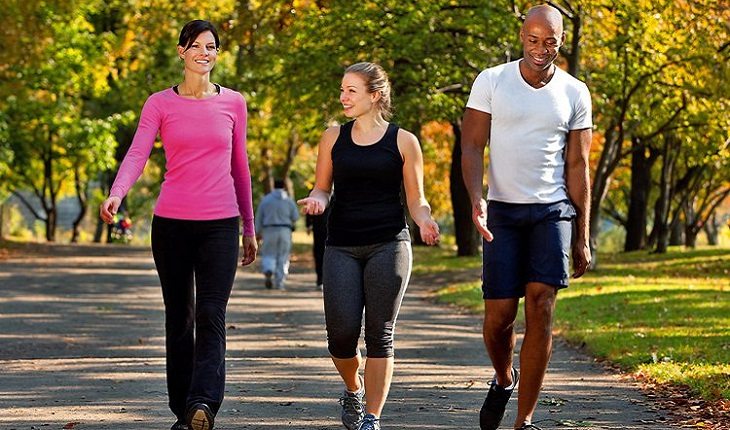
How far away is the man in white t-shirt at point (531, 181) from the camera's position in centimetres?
774

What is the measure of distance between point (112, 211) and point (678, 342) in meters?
7.85

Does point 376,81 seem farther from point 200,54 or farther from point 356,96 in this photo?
point 200,54

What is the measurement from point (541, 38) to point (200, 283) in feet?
6.61

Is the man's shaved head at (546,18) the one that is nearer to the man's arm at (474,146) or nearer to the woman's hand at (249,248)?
the man's arm at (474,146)

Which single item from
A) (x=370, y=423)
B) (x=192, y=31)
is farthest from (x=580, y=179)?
(x=192, y=31)

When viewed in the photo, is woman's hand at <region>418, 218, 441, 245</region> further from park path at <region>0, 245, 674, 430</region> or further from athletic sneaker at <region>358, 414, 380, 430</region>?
park path at <region>0, 245, 674, 430</region>

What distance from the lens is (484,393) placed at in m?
10.7

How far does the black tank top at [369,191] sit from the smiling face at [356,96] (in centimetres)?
17

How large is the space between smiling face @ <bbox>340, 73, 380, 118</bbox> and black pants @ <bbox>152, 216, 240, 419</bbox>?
0.79m

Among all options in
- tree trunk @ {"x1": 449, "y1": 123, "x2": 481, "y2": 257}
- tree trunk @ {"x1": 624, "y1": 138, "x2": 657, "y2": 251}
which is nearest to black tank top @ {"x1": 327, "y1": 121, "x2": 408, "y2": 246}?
tree trunk @ {"x1": 449, "y1": 123, "x2": 481, "y2": 257}

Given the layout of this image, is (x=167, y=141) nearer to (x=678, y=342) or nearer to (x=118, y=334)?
(x=678, y=342)

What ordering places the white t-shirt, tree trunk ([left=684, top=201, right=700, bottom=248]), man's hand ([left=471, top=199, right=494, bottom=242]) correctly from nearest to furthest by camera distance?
man's hand ([left=471, top=199, right=494, bottom=242])
the white t-shirt
tree trunk ([left=684, top=201, right=700, bottom=248])

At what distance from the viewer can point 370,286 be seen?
7.90 metres

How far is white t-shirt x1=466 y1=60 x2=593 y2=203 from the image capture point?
7.74m
